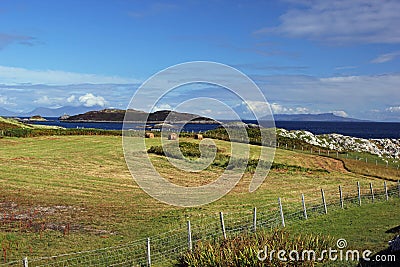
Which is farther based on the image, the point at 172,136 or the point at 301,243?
the point at 172,136

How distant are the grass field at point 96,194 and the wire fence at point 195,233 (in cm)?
70

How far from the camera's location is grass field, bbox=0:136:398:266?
56.5ft

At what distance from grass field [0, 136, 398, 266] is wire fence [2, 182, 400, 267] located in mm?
697

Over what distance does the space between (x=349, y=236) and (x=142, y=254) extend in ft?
21.9

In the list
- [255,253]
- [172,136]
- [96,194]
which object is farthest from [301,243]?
[172,136]

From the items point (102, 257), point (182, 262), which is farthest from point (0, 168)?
point (182, 262)

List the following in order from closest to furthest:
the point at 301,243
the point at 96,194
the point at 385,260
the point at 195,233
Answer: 1. the point at 385,260
2. the point at 301,243
3. the point at 195,233
4. the point at 96,194

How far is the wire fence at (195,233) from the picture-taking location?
13.8m

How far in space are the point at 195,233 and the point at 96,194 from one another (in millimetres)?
10539

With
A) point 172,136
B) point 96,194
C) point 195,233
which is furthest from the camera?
point 172,136

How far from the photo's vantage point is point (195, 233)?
56.0 ft

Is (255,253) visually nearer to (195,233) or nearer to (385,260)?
(385,260)

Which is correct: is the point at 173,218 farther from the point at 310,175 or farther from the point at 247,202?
the point at 310,175

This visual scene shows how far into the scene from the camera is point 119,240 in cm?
1658
